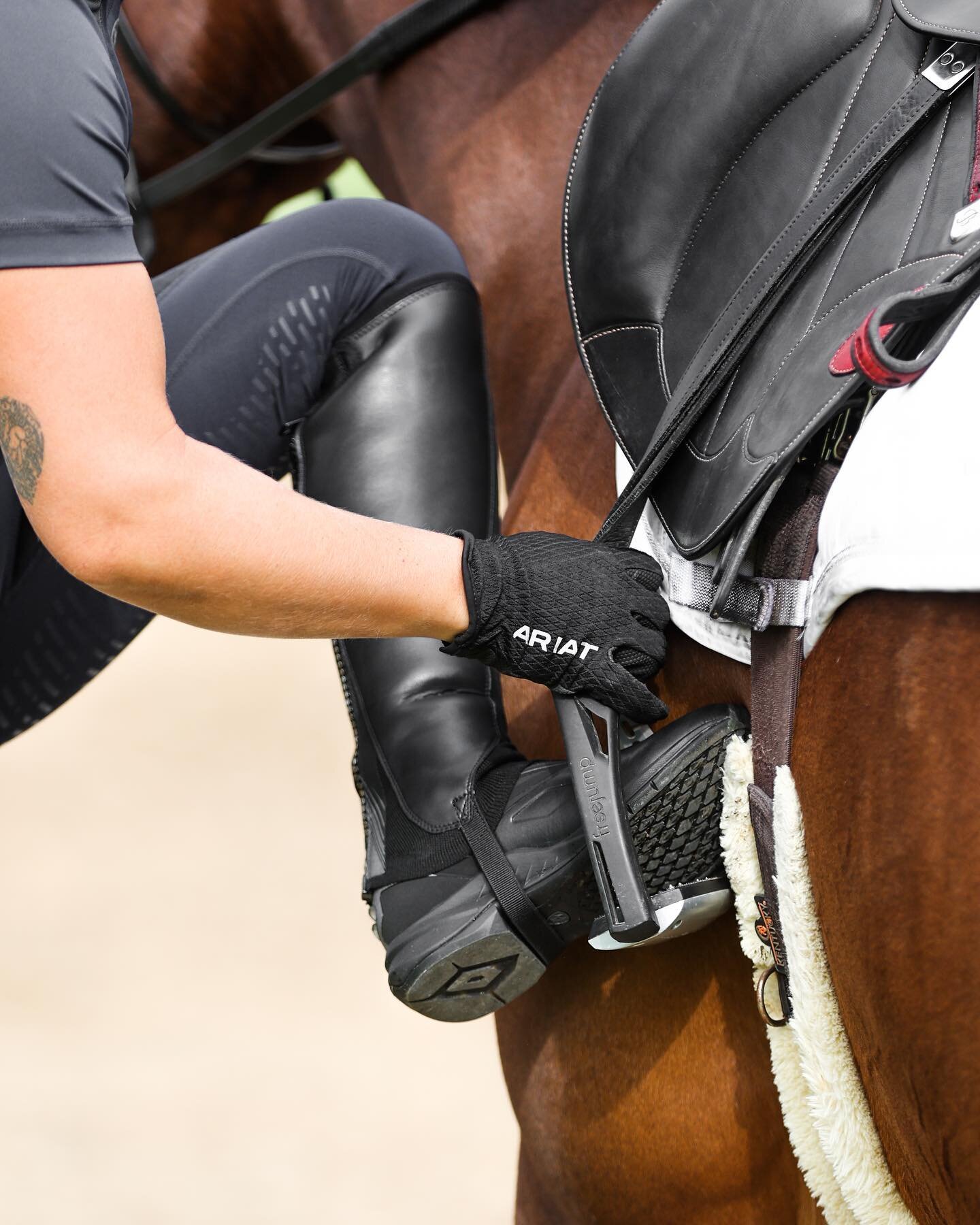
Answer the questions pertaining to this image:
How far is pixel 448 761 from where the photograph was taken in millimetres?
1057

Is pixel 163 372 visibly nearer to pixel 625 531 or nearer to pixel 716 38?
pixel 625 531

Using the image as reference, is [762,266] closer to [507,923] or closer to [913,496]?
[913,496]

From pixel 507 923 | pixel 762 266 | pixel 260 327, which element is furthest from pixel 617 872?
pixel 260 327

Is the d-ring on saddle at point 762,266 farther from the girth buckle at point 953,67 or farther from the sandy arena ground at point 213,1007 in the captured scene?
the sandy arena ground at point 213,1007

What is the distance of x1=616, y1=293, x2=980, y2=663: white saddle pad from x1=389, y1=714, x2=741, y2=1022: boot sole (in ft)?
0.57

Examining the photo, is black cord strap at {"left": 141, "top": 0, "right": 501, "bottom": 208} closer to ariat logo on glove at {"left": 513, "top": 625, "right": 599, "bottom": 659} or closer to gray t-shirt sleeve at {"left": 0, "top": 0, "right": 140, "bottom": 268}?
gray t-shirt sleeve at {"left": 0, "top": 0, "right": 140, "bottom": 268}

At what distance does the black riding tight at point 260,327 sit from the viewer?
3.71 feet

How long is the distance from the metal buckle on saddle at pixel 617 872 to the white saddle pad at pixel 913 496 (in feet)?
0.68

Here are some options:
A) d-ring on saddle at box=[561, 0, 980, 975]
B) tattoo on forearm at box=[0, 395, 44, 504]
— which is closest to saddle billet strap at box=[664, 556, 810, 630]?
d-ring on saddle at box=[561, 0, 980, 975]

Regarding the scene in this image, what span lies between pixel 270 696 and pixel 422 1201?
2.32m

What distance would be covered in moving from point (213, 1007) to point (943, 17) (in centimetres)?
264

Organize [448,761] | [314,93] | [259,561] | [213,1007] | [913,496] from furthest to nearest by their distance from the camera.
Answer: [213,1007], [314,93], [448,761], [259,561], [913,496]

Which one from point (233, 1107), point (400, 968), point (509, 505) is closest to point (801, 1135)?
point (400, 968)

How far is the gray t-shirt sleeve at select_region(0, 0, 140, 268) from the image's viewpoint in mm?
797
